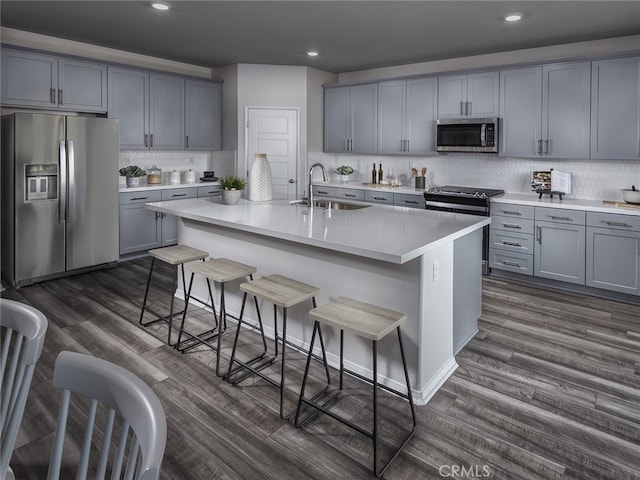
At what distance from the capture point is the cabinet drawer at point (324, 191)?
6.84 m

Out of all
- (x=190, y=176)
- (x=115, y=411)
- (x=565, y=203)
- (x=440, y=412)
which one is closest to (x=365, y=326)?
(x=440, y=412)

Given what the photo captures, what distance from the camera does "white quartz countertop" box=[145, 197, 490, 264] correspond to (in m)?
2.49

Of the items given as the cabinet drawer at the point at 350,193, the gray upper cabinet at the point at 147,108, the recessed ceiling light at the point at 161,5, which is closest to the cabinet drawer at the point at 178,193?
the gray upper cabinet at the point at 147,108

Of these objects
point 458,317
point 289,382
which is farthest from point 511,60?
point 289,382

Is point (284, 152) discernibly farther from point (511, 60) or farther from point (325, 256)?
point (325, 256)

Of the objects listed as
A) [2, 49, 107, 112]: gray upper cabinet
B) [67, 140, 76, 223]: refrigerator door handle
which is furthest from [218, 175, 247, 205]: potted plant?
[2, 49, 107, 112]: gray upper cabinet

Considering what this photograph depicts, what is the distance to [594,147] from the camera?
4.77 meters

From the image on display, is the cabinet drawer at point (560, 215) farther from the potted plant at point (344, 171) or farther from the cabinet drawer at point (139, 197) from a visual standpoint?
the cabinet drawer at point (139, 197)

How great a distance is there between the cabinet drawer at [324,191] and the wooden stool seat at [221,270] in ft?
12.1

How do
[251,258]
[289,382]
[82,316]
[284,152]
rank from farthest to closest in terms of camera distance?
[284,152], [82,316], [251,258], [289,382]

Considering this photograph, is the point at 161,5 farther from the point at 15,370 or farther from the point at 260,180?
the point at 15,370

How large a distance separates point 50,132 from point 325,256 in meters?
3.42

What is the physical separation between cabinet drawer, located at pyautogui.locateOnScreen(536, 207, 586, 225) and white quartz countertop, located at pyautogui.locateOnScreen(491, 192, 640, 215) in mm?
48

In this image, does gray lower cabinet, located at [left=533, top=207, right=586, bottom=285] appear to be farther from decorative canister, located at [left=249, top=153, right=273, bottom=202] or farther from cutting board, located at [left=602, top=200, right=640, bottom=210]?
decorative canister, located at [left=249, top=153, right=273, bottom=202]
